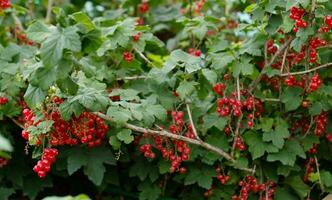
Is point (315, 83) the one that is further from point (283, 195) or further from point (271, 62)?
point (283, 195)

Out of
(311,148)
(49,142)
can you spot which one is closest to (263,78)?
(311,148)

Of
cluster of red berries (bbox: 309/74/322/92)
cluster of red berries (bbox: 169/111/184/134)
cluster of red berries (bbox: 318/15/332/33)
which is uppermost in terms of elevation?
cluster of red berries (bbox: 318/15/332/33)

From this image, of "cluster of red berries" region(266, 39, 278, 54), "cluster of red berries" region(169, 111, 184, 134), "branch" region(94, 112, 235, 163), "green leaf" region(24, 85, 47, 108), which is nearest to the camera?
"green leaf" region(24, 85, 47, 108)

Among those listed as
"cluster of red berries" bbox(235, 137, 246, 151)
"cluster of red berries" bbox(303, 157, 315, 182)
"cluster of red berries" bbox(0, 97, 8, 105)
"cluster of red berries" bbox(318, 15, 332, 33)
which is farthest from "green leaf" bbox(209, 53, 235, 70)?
"cluster of red berries" bbox(0, 97, 8, 105)

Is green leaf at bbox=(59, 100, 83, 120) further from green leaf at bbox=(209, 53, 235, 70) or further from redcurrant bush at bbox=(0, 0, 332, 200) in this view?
green leaf at bbox=(209, 53, 235, 70)

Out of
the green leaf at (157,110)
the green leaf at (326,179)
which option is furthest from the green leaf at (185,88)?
the green leaf at (326,179)
